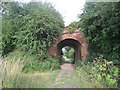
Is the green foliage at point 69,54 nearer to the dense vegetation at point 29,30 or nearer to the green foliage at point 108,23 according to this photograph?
the dense vegetation at point 29,30

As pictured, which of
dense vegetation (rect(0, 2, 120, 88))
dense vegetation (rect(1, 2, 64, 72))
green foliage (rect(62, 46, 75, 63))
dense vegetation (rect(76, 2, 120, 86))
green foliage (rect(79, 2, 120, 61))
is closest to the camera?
dense vegetation (rect(76, 2, 120, 86))

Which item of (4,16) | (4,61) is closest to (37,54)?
(4,61)

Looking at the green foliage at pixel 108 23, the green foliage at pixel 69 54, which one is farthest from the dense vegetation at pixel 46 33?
the green foliage at pixel 69 54

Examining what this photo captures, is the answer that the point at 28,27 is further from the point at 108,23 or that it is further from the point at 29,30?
the point at 108,23

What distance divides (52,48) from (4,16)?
5036 mm

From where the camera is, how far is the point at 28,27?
288 inches

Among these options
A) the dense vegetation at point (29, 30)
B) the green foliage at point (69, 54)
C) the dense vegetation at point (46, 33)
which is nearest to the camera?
the dense vegetation at point (46, 33)

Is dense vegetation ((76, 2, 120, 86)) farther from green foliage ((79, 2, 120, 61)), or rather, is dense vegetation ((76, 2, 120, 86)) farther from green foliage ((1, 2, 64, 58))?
green foliage ((1, 2, 64, 58))

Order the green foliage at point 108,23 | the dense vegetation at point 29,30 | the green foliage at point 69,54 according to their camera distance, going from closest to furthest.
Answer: the green foliage at point 108,23 → the dense vegetation at point 29,30 → the green foliage at point 69,54

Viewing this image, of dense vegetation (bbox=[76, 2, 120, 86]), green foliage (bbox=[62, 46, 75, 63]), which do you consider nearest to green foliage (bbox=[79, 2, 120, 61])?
dense vegetation (bbox=[76, 2, 120, 86])

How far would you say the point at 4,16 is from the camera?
28.2 feet

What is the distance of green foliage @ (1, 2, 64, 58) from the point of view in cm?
734

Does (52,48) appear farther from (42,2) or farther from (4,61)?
(4,61)

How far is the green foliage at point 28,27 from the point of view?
7.34 meters
